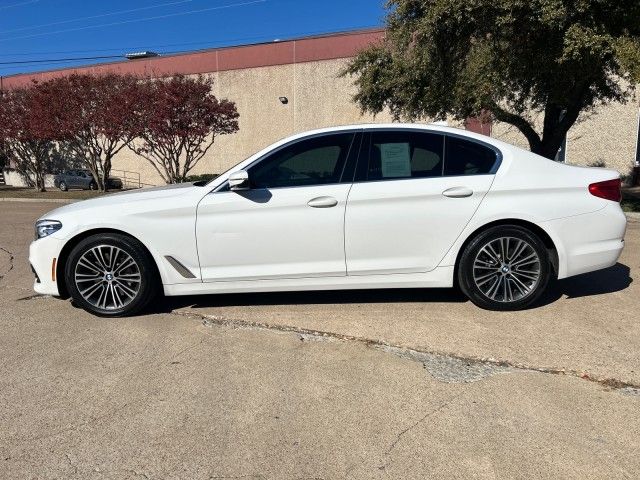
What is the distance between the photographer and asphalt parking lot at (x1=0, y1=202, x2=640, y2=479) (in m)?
2.61

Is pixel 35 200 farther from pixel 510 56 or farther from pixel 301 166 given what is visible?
pixel 301 166

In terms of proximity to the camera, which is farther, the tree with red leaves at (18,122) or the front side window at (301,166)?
the tree with red leaves at (18,122)

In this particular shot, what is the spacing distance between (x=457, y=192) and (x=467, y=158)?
1.18 feet

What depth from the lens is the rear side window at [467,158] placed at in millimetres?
4582

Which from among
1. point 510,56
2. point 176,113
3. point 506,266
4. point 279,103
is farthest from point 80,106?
point 506,266

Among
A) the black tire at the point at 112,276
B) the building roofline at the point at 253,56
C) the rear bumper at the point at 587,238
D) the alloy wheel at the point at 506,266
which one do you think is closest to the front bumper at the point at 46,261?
the black tire at the point at 112,276

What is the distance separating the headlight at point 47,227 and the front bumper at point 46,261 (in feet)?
0.18

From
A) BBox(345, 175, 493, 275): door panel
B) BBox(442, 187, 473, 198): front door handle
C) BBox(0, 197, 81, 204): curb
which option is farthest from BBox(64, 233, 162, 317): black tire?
BBox(0, 197, 81, 204): curb

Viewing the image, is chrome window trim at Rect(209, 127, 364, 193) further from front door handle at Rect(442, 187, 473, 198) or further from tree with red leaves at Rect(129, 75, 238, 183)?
tree with red leaves at Rect(129, 75, 238, 183)

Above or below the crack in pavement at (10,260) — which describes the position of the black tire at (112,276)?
above

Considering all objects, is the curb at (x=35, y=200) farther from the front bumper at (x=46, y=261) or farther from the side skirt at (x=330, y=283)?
the side skirt at (x=330, y=283)

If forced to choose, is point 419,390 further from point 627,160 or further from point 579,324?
point 627,160

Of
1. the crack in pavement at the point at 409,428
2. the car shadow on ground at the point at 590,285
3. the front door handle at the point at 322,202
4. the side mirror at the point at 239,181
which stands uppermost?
the side mirror at the point at 239,181

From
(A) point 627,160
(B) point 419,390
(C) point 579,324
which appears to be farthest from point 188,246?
(A) point 627,160
